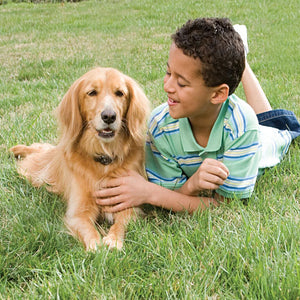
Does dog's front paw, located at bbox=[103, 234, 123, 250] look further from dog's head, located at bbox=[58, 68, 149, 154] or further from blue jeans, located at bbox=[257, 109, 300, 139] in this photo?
blue jeans, located at bbox=[257, 109, 300, 139]

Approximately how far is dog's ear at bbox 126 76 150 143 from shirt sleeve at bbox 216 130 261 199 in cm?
53

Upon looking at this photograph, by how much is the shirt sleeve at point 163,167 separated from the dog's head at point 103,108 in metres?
0.14

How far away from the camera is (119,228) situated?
2.20 metres

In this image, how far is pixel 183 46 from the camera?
2139 millimetres

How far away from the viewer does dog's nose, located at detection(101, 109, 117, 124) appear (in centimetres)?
225

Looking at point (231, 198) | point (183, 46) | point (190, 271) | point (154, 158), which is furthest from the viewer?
point (154, 158)

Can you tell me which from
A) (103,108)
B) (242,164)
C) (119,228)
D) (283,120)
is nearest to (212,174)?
(242,164)

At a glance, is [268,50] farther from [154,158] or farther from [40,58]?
[154,158]

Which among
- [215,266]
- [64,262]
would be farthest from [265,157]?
[64,262]

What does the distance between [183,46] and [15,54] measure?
17.5ft

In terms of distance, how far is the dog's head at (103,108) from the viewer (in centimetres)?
232

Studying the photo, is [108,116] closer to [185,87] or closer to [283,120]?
[185,87]

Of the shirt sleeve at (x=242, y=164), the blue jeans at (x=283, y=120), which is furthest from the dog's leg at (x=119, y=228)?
the blue jeans at (x=283, y=120)

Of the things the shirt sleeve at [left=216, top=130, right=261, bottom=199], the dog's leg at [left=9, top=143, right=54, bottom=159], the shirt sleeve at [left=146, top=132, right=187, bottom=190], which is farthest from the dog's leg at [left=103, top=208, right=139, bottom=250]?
the dog's leg at [left=9, top=143, right=54, bottom=159]
